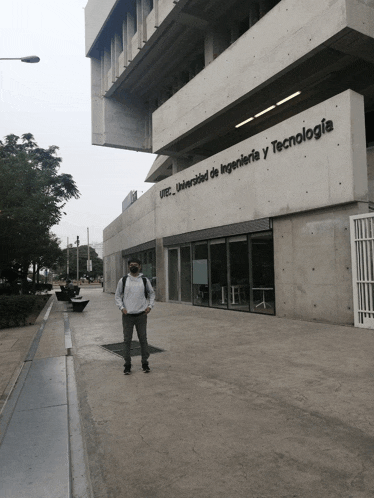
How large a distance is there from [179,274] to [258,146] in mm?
8128

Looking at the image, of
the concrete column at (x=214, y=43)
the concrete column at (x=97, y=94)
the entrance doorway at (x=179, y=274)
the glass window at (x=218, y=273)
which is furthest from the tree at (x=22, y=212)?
the concrete column at (x=214, y=43)

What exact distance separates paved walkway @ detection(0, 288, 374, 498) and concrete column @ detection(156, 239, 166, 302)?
40.2ft

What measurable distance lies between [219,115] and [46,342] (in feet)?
35.9

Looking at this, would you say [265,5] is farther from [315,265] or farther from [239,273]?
[315,265]

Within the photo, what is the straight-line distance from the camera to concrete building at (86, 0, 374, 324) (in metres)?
9.59

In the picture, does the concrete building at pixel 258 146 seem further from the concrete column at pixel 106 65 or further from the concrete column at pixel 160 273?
the concrete column at pixel 106 65

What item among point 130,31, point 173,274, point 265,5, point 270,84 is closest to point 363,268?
point 270,84

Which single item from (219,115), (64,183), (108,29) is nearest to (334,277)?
(219,115)

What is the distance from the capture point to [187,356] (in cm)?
660

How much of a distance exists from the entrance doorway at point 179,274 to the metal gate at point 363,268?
9.17 meters

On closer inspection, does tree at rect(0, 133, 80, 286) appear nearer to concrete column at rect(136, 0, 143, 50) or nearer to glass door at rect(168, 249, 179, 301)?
glass door at rect(168, 249, 179, 301)

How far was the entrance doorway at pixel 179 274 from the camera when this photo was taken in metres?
17.4

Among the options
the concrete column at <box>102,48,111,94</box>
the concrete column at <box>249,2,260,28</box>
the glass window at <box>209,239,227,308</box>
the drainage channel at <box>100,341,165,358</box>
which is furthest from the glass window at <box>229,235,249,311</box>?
the concrete column at <box>102,48,111,94</box>

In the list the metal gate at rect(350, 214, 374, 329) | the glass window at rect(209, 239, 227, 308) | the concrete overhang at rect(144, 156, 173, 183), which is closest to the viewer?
the metal gate at rect(350, 214, 374, 329)
